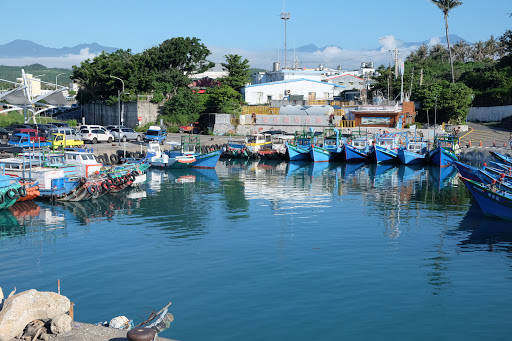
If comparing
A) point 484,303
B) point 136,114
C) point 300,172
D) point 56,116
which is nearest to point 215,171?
point 300,172

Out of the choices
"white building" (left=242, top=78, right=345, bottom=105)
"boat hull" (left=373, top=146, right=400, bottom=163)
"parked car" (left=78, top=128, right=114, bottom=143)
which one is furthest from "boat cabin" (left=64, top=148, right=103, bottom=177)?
"white building" (left=242, top=78, right=345, bottom=105)

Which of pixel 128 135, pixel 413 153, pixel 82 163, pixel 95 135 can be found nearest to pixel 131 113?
pixel 128 135

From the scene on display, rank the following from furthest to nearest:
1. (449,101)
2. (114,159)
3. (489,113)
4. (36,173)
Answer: (489,113) < (449,101) < (114,159) < (36,173)

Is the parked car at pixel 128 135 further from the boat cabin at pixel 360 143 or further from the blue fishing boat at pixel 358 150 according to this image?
the boat cabin at pixel 360 143

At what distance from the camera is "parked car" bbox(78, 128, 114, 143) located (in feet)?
212

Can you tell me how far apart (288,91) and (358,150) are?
104ft

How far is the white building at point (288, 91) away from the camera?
91.6 metres

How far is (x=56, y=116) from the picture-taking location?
107688mm

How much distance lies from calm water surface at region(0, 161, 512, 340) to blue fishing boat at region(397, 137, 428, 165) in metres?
19.0

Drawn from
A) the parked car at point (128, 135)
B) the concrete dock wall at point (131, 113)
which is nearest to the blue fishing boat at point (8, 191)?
the parked car at point (128, 135)

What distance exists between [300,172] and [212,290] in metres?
36.5

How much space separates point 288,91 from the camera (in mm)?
92688

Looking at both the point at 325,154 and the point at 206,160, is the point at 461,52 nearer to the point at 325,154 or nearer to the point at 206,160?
the point at 325,154

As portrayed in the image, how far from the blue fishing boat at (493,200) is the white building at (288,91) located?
60152 millimetres
